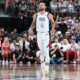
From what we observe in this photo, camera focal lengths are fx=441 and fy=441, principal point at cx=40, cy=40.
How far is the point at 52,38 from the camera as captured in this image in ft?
88.3

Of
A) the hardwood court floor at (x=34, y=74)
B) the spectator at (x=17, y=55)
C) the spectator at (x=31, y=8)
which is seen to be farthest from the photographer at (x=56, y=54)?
the spectator at (x=31, y=8)

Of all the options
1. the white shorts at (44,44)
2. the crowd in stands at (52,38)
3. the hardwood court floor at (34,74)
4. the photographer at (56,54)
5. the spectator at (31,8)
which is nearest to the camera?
the hardwood court floor at (34,74)

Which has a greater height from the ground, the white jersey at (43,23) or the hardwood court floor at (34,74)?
the white jersey at (43,23)

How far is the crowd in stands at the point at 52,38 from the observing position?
25812mm

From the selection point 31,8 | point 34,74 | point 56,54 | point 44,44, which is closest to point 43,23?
point 44,44

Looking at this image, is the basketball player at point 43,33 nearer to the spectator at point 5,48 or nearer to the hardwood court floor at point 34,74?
the hardwood court floor at point 34,74

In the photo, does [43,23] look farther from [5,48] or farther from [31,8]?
[31,8]

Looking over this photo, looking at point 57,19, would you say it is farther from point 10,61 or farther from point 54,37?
point 10,61

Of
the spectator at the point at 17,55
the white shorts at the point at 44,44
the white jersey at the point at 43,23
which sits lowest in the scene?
the spectator at the point at 17,55

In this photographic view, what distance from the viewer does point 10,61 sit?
25875 millimetres

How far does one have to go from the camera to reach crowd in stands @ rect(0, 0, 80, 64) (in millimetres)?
25812

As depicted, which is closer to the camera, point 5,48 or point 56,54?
point 56,54

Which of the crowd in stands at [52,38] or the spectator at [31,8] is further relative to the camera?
the spectator at [31,8]

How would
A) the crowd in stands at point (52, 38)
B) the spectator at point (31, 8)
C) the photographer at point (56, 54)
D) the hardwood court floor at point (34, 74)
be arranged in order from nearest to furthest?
the hardwood court floor at point (34, 74) → the photographer at point (56, 54) → the crowd in stands at point (52, 38) → the spectator at point (31, 8)
